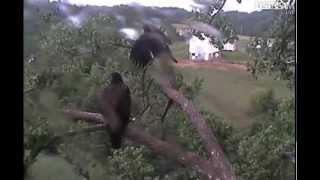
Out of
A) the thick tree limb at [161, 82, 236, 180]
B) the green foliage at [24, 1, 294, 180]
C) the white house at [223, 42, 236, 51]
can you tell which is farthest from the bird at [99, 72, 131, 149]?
the white house at [223, 42, 236, 51]

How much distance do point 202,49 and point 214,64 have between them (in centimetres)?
6

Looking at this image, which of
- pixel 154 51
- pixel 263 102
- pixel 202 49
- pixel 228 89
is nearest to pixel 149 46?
pixel 154 51

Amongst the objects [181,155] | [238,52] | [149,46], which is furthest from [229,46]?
[181,155]

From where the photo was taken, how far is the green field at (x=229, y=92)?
1.44 meters

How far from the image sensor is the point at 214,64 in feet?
4.80

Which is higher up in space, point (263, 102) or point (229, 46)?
point (229, 46)

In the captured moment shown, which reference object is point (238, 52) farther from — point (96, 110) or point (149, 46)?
point (96, 110)

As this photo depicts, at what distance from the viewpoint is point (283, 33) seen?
1.44 m

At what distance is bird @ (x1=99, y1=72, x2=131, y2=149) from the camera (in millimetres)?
1423

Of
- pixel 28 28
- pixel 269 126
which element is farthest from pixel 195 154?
pixel 28 28

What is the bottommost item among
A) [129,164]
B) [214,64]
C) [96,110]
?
[129,164]

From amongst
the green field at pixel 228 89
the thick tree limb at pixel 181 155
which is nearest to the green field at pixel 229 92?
the green field at pixel 228 89

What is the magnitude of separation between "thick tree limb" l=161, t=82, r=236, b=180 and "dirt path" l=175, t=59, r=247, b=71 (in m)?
0.08
